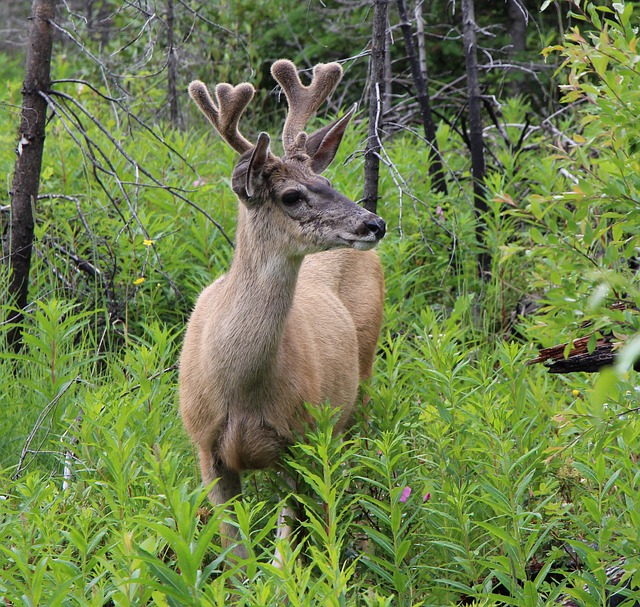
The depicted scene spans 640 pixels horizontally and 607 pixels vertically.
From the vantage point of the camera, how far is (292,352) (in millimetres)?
4719

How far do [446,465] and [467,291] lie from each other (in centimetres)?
344

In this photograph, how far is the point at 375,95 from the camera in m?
6.05

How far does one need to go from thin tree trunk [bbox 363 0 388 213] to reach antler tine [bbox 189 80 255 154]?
1.26 meters

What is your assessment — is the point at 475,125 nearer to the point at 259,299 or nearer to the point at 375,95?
the point at 375,95

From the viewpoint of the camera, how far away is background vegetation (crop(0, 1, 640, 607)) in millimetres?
3051

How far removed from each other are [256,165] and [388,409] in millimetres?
1348

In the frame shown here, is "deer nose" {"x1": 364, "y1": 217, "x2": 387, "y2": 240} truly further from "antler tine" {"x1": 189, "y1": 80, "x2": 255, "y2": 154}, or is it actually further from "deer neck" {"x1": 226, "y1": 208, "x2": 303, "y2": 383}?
"antler tine" {"x1": 189, "y1": 80, "x2": 255, "y2": 154}

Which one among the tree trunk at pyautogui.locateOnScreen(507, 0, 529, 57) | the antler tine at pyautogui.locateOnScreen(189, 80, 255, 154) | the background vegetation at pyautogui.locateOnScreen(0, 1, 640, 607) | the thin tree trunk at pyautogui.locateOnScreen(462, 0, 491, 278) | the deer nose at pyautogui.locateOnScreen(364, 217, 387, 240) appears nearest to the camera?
the background vegetation at pyautogui.locateOnScreen(0, 1, 640, 607)

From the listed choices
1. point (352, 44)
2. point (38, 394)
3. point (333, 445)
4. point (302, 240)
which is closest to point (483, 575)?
point (333, 445)

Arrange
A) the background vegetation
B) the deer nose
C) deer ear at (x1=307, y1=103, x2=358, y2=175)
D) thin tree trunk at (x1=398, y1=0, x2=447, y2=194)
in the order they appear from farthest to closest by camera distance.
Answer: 1. thin tree trunk at (x1=398, y1=0, x2=447, y2=194)
2. deer ear at (x1=307, y1=103, x2=358, y2=175)
3. the deer nose
4. the background vegetation

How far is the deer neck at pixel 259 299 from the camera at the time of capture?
177 inches

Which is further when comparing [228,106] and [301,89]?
[301,89]

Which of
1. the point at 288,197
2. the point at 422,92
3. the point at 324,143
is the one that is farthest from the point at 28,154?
the point at 422,92

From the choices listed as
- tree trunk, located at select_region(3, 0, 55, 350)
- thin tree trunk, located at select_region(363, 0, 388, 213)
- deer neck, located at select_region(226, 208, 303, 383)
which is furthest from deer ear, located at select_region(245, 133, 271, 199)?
tree trunk, located at select_region(3, 0, 55, 350)
